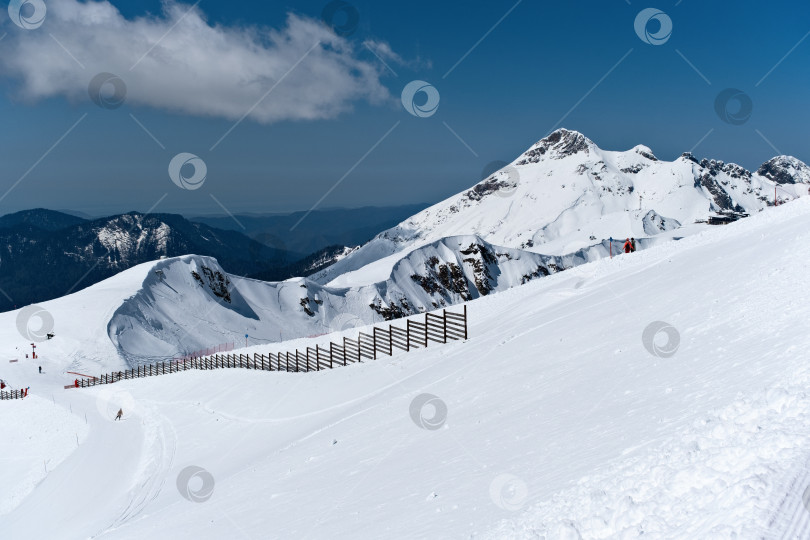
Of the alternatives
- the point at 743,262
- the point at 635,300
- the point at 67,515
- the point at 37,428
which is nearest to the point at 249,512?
the point at 67,515

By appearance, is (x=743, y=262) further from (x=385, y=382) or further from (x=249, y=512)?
(x=249, y=512)

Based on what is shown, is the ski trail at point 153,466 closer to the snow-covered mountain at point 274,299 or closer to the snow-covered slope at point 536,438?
the snow-covered slope at point 536,438

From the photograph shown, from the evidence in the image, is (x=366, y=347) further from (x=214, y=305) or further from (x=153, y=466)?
(x=214, y=305)

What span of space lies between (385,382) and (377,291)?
81.3m

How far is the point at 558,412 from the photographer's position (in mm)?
9328

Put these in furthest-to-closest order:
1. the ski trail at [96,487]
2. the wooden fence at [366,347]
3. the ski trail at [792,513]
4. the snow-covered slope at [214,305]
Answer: the snow-covered slope at [214,305]
the wooden fence at [366,347]
the ski trail at [96,487]
the ski trail at [792,513]

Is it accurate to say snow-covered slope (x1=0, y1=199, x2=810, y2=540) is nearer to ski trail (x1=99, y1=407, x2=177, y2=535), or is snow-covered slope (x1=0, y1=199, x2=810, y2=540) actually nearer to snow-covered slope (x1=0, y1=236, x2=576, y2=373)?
ski trail (x1=99, y1=407, x2=177, y2=535)

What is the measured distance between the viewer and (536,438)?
8.47m

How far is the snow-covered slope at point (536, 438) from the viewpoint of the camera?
536 centimetres

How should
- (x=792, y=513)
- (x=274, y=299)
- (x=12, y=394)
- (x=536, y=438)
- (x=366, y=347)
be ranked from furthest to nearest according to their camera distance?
1. (x=274, y=299)
2. (x=12, y=394)
3. (x=366, y=347)
4. (x=536, y=438)
5. (x=792, y=513)

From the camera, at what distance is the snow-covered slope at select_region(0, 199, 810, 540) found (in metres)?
5.36

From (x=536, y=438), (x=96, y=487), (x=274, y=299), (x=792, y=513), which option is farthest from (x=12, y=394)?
(x=274, y=299)

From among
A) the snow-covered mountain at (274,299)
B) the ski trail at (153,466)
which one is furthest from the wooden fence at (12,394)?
the ski trail at (153,466)

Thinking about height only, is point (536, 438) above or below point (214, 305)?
below
